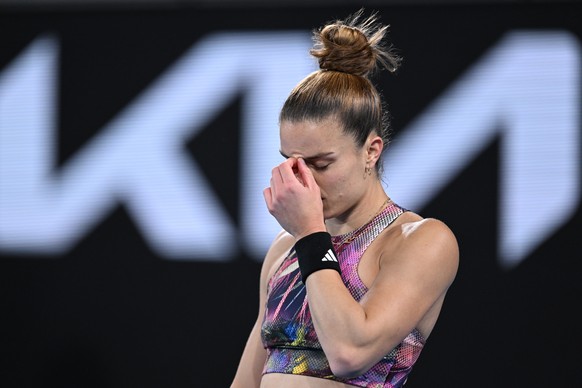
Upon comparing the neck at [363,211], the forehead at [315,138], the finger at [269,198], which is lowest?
the neck at [363,211]

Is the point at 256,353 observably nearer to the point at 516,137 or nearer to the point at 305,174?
the point at 305,174

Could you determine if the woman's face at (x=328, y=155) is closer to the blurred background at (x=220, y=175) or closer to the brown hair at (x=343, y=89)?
the brown hair at (x=343, y=89)

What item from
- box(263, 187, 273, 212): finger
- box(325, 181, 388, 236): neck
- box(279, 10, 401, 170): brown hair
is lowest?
box(325, 181, 388, 236): neck

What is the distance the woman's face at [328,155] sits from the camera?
73.7 inches

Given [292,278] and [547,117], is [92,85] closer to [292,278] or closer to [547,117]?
[547,117]

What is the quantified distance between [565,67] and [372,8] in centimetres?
76

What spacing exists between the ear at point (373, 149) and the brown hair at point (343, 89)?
0.01 metres

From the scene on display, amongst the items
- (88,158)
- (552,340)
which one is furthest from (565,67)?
(88,158)

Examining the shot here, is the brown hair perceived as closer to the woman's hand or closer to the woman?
the woman

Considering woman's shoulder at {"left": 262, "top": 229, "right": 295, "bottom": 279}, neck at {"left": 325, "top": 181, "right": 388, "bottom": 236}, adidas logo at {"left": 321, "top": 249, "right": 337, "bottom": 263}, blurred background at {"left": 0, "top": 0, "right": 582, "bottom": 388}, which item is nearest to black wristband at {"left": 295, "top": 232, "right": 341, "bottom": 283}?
adidas logo at {"left": 321, "top": 249, "right": 337, "bottom": 263}

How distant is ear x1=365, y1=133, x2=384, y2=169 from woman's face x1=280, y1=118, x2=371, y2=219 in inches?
1.4

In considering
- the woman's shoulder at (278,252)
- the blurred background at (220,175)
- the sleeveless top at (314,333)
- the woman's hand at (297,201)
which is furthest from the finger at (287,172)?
the blurred background at (220,175)

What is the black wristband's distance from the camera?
1.75 meters

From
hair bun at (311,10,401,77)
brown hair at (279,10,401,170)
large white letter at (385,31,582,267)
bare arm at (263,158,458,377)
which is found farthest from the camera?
large white letter at (385,31,582,267)
